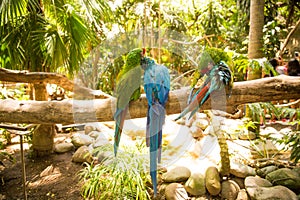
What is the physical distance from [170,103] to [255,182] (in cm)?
135

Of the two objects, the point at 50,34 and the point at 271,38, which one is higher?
the point at 271,38

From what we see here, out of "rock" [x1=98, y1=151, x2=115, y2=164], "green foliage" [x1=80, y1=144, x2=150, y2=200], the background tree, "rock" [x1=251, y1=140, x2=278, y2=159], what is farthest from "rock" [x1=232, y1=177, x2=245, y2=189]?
the background tree

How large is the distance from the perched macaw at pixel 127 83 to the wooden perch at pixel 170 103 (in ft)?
0.31

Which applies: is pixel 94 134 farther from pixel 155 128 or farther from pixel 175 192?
pixel 155 128

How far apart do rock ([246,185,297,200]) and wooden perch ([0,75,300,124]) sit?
39.0 inches

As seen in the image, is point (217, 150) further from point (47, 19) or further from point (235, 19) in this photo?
point (235, 19)

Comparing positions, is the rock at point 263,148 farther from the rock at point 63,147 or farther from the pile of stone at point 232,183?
the rock at point 63,147

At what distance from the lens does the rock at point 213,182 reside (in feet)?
6.78

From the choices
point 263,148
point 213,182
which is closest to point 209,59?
point 213,182

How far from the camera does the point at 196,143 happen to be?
2.47 meters

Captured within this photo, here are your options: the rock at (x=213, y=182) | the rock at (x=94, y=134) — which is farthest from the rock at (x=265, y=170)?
the rock at (x=94, y=134)

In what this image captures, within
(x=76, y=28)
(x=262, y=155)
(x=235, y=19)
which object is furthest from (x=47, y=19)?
(x=235, y=19)

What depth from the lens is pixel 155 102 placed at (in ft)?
3.08

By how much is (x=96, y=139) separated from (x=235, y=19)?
144 inches
